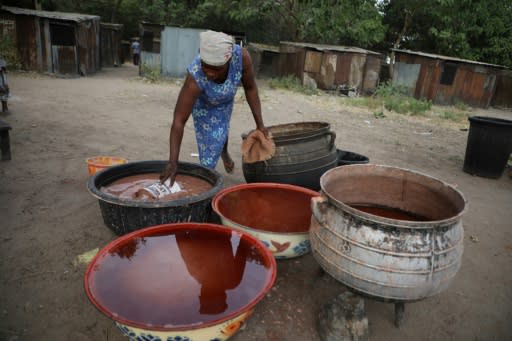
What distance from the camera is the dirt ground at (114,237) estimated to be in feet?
6.39

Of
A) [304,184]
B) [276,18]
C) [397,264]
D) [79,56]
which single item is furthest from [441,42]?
[397,264]

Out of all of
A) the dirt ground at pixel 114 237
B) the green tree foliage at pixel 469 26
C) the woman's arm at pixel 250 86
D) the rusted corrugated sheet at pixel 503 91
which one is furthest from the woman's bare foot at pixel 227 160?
the green tree foliage at pixel 469 26

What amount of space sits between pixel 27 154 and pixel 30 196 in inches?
51.8

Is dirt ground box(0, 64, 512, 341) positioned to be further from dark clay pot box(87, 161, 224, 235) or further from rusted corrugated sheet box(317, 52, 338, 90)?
rusted corrugated sheet box(317, 52, 338, 90)

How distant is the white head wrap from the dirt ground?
1.46 metres

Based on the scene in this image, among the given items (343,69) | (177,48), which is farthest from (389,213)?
(177,48)

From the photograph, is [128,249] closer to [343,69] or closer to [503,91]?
[343,69]

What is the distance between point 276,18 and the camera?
18.7 meters

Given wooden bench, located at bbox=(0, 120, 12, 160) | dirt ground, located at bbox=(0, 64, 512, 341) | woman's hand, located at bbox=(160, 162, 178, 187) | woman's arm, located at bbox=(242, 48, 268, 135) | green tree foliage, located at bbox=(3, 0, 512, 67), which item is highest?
green tree foliage, located at bbox=(3, 0, 512, 67)

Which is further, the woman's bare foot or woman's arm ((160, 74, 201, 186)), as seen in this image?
the woman's bare foot

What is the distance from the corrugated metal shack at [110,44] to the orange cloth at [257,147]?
53.8 ft

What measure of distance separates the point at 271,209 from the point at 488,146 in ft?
12.5

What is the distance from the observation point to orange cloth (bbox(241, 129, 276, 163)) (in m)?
2.65

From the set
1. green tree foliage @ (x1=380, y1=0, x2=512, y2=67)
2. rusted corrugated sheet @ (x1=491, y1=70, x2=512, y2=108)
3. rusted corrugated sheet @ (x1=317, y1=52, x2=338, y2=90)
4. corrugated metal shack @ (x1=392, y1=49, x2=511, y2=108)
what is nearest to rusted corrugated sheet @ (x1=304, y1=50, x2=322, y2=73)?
rusted corrugated sheet @ (x1=317, y1=52, x2=338, y2=90)
